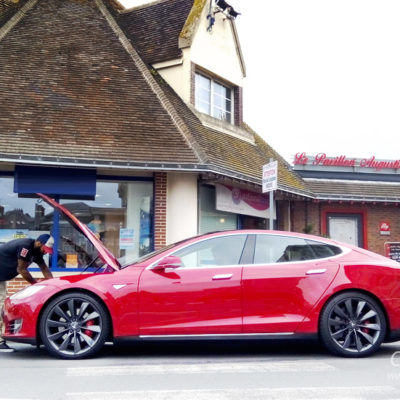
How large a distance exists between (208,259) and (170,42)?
9.82 m

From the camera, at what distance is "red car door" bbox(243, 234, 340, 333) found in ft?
20.4

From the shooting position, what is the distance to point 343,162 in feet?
58.5

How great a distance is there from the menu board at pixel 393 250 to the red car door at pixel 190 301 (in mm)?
11620

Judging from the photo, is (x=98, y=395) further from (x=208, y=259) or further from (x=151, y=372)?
(x=208, y=259)

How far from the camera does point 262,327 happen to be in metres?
6.21

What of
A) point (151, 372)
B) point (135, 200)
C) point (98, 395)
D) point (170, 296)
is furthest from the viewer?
point (135, 200)

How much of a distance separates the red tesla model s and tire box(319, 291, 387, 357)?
11mm

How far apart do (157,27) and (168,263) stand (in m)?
11.2

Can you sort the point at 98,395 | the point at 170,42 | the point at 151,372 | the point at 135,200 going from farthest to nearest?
the point at 170,42, the point at 135,200, the point at 151,372, the point at 98,395

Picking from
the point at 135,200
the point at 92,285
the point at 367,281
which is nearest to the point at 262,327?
the point at 367,281

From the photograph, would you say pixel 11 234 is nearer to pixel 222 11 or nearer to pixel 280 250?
pixel 280 250

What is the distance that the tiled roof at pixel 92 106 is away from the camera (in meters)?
11.2

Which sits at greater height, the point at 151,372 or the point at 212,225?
the point at 212,225

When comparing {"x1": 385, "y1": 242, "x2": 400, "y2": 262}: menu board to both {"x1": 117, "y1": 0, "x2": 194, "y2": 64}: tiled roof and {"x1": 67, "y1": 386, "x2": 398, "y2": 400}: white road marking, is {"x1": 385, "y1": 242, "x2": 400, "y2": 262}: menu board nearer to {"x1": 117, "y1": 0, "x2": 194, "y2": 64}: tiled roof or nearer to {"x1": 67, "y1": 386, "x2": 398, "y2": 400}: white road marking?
{"x1": 117, "y1": 0, "x2": 194, "y2": 64}: tiled roof
